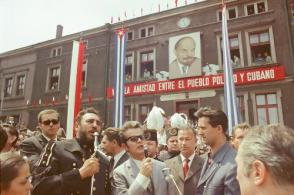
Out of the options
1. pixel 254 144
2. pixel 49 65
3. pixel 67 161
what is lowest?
pixel 67 161

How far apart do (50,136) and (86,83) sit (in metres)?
15.3

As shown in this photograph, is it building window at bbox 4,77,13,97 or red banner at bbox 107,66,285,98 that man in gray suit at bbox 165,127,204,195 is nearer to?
red banner at bbox 107,66,285,98

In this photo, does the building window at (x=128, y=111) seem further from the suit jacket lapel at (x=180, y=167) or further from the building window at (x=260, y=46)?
the suit jacket lapel at (x=180, y=167)

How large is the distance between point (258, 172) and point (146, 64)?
17.2 meters

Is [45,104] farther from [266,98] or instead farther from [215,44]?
[266,98]

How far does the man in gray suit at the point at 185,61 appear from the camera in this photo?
16188mm

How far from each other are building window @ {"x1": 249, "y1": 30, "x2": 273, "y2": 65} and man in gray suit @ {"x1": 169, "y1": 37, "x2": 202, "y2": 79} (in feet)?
9.42

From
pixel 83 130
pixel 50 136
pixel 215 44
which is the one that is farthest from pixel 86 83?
pixel 83 130

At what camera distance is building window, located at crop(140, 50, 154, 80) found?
18.0 meters

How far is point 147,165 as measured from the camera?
117 inches

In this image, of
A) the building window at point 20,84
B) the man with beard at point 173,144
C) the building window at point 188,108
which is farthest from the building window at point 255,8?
the building window at point 20,84

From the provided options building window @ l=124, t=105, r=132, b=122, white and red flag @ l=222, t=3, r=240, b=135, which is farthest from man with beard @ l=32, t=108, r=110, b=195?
building window @ l=124, t=105, r=132, b=122

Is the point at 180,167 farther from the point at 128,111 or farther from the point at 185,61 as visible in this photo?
the point at 128,111

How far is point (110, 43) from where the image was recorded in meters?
19.5
